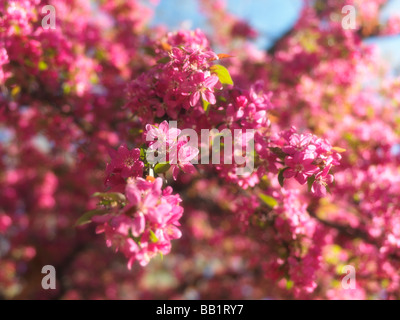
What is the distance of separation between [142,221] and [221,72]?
1099 millimetres

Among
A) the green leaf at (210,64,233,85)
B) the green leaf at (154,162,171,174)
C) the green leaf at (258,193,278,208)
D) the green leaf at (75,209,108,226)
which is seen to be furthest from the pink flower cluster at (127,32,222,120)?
the green leaf at (258,193,278,208)

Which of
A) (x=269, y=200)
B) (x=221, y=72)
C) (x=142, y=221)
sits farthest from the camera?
(x=269, y=200)

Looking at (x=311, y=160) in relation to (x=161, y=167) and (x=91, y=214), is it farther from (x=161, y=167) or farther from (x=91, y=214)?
(x=91, y=214)

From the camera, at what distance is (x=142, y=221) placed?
1.35 meters

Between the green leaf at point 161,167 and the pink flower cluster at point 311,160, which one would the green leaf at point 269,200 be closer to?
the pink flower cluster at point 311,160

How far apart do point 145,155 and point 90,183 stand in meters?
4.69

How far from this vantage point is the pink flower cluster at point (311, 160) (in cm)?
176

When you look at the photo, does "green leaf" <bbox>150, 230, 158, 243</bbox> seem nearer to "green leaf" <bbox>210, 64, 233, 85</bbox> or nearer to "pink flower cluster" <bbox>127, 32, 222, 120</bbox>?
"pink flower cluster" <bbox>127, 32, 222, 120</bbox>

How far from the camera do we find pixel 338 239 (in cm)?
390

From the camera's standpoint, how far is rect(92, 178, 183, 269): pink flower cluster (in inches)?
53.6

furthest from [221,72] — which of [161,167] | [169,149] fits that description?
[161,167]

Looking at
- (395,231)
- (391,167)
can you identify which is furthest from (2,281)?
(391,167)

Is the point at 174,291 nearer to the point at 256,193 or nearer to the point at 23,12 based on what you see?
the point at 256,193

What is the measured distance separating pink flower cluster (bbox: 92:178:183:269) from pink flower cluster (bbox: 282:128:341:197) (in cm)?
77
